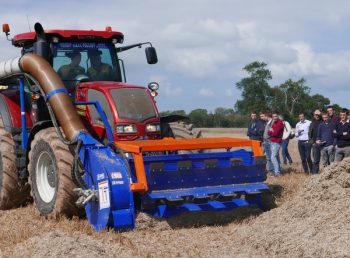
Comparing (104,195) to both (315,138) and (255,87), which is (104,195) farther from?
(255,87)

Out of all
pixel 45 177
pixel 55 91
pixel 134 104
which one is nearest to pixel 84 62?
pixel 55 91

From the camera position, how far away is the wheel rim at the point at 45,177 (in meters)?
7.22

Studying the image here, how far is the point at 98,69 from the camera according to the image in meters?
8.42

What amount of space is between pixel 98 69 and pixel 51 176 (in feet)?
6.23

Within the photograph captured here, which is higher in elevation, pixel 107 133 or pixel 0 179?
pixel 107 133

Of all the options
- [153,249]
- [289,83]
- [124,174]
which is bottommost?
[153,249]

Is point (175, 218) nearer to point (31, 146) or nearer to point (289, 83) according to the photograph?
point (31, 146)

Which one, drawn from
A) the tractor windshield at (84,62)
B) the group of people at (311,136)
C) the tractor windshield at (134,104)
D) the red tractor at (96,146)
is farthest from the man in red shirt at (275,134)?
the tractor windshield at (134,104)

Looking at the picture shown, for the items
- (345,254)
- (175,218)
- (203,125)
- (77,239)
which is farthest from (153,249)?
(203,125)

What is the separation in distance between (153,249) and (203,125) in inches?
2077

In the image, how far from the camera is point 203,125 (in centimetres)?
5809

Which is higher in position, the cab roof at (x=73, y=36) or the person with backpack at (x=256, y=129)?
the cab roof at (x=73, y=36)

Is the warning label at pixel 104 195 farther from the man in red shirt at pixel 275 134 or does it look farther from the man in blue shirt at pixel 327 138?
the man in red shirt at pixel 275 134

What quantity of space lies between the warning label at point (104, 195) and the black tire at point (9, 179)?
6.67ft
